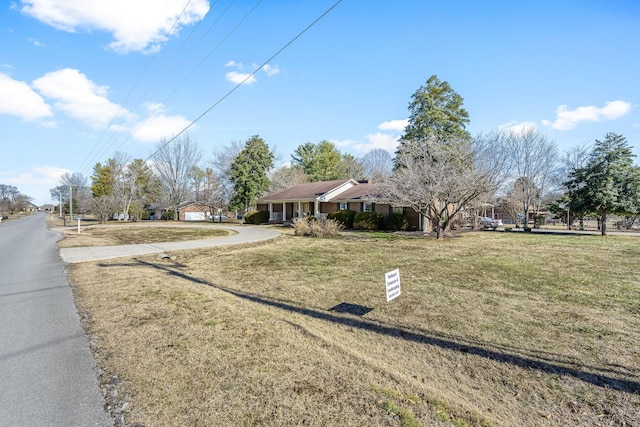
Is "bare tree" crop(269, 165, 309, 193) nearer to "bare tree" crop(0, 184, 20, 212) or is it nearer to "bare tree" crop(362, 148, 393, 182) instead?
"bare tree" crop(362, 148, 393, 182)

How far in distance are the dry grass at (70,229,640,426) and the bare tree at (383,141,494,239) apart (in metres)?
7.97

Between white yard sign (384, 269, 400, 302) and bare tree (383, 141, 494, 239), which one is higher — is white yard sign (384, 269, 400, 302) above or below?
below

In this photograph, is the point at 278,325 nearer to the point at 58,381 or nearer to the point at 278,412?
the point at 278,412

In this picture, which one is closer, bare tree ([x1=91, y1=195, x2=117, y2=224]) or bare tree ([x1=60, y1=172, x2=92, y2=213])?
bare tree ([x1=91, y1=195, x2=117, y2=224])

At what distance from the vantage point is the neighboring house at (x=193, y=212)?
5153 centimetres

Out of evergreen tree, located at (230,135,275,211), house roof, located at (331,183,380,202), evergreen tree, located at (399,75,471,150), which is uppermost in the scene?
evergreen tree, located at (399,75,471,150)

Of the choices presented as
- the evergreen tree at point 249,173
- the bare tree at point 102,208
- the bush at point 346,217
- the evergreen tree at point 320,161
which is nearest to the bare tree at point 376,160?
the evergreen tree at point 320,161

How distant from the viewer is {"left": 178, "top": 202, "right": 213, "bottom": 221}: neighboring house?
51.5 metres

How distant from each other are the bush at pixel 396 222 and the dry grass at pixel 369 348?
47.8ft

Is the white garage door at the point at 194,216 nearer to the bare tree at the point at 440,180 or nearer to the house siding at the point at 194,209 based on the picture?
the house siding at the point at 194,209

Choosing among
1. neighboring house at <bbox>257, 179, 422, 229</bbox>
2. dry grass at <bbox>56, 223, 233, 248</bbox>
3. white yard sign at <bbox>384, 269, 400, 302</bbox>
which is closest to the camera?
white yard sign at <bbox>384, 269, 400, 302</bbox>

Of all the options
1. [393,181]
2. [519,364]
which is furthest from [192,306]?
[393,181]

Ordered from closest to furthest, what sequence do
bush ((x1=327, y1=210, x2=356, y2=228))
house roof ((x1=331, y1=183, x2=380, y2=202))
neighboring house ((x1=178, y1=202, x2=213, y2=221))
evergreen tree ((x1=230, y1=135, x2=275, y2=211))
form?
bush ((x1=327, y1=210, x2=356, y2=228)), house roof ((x1=331, y1=183, x2=380, y2=202)), evergreen tree ((x1=230, y1=135, x2=275, y2=211)), neighboring house ((x1=178, y1=202, x2=213, y2=221))

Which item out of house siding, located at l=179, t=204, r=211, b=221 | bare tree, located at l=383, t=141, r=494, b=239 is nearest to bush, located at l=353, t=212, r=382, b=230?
bare tree, located at l=383, t=141, r=494, b=239
